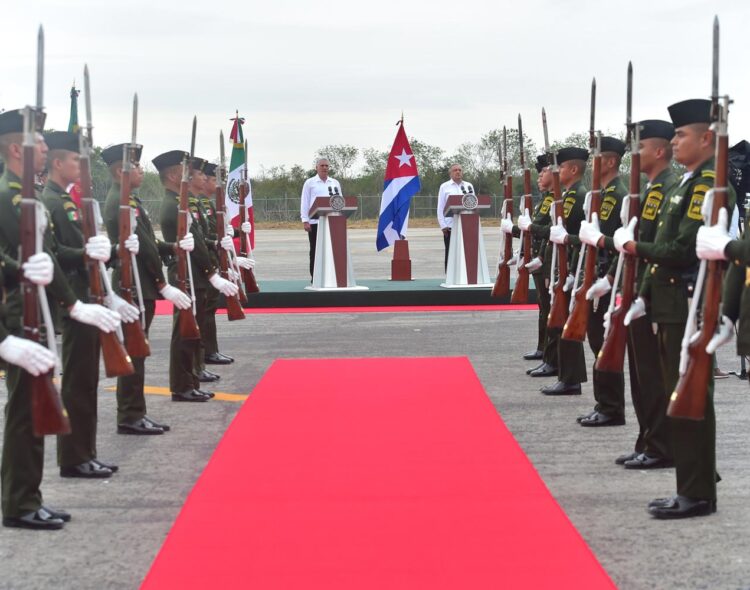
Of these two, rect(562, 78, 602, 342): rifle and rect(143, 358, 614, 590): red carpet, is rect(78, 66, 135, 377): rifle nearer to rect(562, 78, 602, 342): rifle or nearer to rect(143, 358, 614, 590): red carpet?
rect(143, 358, 614, 590): red carpet

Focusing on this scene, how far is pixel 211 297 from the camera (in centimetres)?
952

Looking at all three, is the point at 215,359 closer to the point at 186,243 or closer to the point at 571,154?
the point at 186,243

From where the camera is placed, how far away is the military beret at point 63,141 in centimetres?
582

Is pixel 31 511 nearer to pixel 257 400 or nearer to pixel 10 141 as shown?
pixel 10 141

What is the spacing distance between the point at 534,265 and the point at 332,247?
6.38 m

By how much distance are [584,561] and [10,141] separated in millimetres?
3332

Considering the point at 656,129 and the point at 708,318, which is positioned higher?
the point at 656,129

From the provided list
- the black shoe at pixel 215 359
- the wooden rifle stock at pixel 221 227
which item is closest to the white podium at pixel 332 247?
the black shoe at pixel 215 359

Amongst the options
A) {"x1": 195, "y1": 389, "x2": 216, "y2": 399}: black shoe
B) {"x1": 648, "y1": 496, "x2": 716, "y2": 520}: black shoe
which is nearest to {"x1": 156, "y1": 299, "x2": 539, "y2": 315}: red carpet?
{"x1": 195, "y1": 389, "x2": 216, "y2": 399}: black shoe

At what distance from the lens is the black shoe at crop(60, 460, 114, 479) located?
598 centimetres

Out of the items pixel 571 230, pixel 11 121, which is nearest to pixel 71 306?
pixel 11 121

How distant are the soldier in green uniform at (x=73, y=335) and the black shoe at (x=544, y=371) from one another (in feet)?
14.1

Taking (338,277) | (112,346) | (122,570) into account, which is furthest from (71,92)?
(122,570)

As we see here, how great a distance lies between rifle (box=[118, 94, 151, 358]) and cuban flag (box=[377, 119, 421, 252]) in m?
10.8
